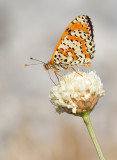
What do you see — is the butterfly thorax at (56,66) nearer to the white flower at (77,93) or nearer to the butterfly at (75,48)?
the butterfly at (75,48)

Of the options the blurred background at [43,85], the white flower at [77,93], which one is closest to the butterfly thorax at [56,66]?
the white flower at [77,93]

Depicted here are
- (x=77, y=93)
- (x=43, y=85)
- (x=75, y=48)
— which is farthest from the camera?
(x=43, y=85)

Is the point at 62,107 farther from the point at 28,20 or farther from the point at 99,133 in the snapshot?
the point at 28,20

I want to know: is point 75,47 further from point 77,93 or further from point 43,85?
point 43,85

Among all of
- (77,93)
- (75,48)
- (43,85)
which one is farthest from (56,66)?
(43,85)

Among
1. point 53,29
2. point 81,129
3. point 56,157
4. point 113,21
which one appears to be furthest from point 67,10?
point 56,157

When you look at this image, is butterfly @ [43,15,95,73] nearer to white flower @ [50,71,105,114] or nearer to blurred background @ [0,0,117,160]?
white flower @ [50,71,105,114]

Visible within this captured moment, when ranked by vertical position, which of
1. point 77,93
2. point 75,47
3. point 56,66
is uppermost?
point 75,47
